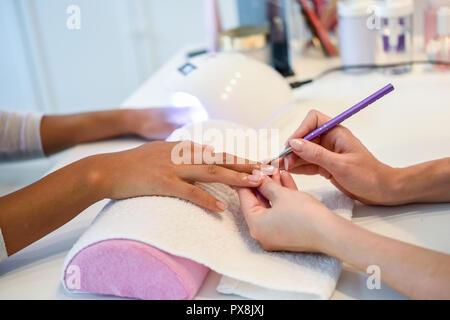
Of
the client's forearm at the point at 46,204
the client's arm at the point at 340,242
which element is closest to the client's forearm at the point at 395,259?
the client's arm at the point at 340,242

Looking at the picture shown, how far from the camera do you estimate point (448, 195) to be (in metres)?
0.57

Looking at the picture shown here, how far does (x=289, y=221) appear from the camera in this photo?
1.62 feet

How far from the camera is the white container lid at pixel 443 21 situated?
96 centimetres

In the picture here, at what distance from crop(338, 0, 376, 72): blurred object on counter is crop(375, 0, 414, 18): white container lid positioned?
0.06ft

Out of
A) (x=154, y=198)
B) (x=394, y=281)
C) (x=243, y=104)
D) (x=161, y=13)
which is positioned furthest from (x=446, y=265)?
(x=161, y=13)

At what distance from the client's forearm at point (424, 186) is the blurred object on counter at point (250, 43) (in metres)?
0.57

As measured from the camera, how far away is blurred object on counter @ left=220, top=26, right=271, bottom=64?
108 cm

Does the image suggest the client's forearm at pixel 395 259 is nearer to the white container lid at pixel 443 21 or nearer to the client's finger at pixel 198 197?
the client's finger at pixel 198 197

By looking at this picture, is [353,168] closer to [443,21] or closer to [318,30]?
[443,21]

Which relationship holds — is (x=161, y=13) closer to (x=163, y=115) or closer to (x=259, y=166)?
(x=163, y=115)

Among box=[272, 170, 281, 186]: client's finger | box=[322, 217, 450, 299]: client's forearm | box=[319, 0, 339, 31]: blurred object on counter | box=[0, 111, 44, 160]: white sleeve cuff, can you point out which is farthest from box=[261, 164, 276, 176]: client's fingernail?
box=[319, 0, 339, 31]: blurred object on counter

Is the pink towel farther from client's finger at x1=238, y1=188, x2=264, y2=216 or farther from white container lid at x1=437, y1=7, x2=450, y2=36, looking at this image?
white container lid at x1=437, y1=7, x2=450, y2=36

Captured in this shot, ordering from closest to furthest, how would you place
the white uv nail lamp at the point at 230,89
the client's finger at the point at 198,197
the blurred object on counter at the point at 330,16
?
the client's finger at the point at 198,197 → the white uv nail lamp at the point at 230,89 → the blurred object on counter at the point at 330,16

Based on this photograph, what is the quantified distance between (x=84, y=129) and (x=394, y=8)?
1.93ft
